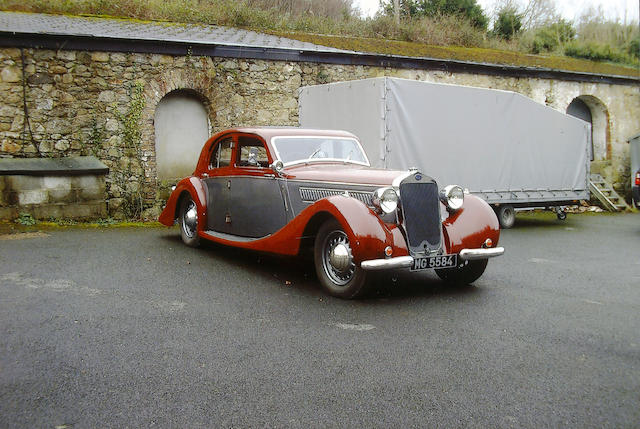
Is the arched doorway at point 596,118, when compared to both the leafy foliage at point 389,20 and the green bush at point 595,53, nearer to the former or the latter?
the leafy foliage at point 389,20

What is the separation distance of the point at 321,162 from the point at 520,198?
20.6 ft

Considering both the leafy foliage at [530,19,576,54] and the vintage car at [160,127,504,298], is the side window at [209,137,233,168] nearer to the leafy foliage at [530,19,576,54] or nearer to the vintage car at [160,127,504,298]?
the vintage car at [160,127,504,298]

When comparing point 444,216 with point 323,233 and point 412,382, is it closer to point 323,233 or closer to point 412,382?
point 323,233

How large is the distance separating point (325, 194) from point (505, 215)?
6.83 m

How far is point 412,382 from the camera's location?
3.38 m

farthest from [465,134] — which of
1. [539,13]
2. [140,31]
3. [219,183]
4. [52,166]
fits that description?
[539,13]

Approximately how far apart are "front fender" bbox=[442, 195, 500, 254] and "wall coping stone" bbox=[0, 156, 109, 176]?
7.69 meters

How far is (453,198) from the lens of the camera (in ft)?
18.9

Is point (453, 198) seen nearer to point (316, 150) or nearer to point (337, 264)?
point (337, 264)

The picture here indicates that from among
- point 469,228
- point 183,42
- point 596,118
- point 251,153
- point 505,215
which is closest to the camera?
point 469,228

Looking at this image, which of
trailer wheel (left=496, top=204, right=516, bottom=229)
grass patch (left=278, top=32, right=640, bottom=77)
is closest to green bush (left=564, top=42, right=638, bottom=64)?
grass patch (left=278, top=32, right=640, bottom=77)

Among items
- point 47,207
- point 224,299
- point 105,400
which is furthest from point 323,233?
point 47,207

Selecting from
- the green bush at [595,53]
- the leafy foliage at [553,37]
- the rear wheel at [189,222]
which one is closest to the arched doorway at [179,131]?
the rear wheel at [189,222]

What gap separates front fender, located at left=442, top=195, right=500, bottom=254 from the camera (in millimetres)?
5465
